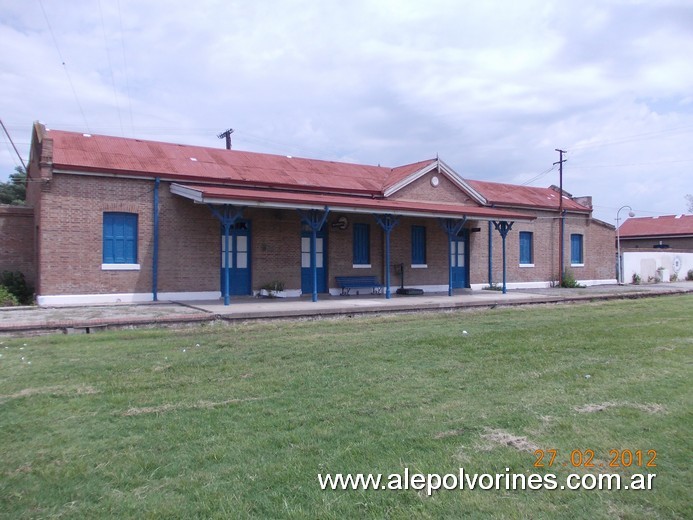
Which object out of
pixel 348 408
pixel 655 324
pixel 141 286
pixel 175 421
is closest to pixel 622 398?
pixel 348 408

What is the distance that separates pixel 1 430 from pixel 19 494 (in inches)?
63.7

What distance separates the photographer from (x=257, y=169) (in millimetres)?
19766

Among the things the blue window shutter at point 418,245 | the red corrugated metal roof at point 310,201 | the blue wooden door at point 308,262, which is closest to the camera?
the red corrugated metal roof at point 310,201

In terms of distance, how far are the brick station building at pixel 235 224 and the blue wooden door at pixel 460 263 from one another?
63 mm

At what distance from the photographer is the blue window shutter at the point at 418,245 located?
71.8ft

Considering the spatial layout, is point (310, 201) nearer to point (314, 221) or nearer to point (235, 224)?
point (314, 221)

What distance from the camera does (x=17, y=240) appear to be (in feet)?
56.7

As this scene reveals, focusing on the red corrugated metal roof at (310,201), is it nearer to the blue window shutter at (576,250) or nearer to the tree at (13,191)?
the blue window shutter at (576,250)

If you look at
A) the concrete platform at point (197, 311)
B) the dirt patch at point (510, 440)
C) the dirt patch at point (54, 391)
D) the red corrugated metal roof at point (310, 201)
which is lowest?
the dirt patch at point (510, 440)

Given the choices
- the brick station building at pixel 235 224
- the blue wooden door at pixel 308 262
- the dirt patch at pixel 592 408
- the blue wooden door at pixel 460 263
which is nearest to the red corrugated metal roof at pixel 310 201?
the brick station building at pixel 235 224

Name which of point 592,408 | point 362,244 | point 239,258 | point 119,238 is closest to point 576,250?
point 362,244

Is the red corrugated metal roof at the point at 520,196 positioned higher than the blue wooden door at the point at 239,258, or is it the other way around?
the red corrugated metal roof at the point at 520,196

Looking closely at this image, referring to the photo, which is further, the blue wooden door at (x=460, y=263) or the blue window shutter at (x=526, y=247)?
Result: the blue window shutter at (x=526, y=247)

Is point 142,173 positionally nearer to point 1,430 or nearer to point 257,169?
point 257,169
